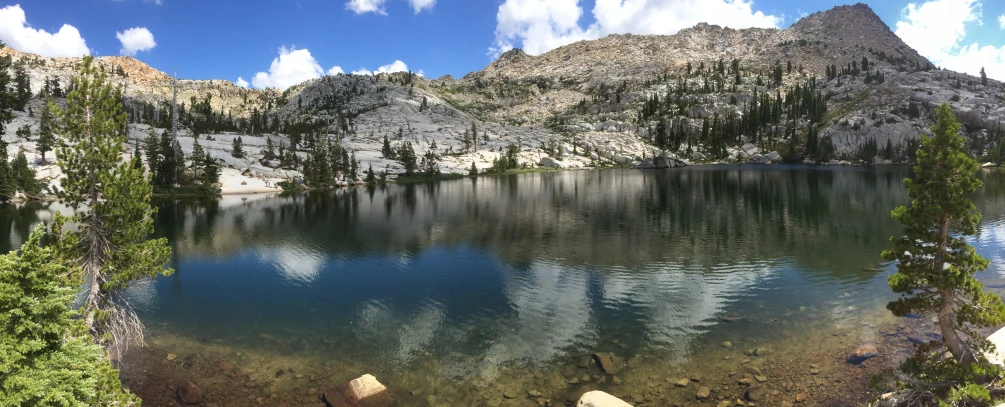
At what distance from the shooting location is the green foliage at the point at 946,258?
1623 centimetres

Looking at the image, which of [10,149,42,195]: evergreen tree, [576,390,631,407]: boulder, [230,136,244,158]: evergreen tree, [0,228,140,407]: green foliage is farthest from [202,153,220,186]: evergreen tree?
[576,390,631,407]: boulder

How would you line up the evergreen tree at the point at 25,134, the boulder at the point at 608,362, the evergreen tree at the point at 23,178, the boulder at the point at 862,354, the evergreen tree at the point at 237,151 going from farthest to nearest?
the evergreen tree at the point at 237,151, the evergreen tree at the point at 25,134, the evergreen tree at the point at 23,178, the boulder at the point at 608,362, the boulder at the point at 862,354

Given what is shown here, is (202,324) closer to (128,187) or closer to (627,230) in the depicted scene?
(128,187)

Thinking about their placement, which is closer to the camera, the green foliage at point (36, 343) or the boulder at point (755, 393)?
the green foliage at point (36, 343)

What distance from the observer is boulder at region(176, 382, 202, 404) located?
20984 millimetres

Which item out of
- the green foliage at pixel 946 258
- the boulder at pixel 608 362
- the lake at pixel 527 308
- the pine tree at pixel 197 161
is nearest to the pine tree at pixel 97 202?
the lake at pixel 527 308

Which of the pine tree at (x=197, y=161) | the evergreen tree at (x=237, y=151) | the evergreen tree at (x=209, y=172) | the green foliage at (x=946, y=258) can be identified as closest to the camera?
the green foliage at (x=946, y=258)

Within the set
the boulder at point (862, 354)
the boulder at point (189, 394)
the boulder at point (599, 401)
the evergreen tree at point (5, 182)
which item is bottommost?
the boulder at point (189, 394)

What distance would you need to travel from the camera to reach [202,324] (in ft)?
101

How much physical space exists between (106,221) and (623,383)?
25.7 m

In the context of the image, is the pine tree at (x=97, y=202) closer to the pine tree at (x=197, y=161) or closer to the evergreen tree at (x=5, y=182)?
the evergreen tree at (x=5, y=182)

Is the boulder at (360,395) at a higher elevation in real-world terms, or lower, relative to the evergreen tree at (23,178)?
lower

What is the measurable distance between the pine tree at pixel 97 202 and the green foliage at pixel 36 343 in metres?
8.49

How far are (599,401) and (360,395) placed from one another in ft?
36.1
